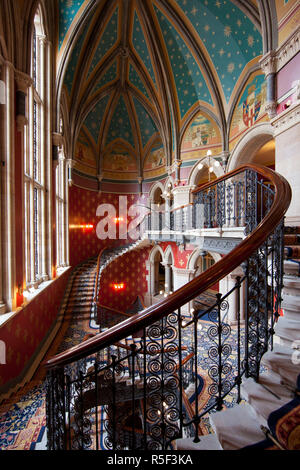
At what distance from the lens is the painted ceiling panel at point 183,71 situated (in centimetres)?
900

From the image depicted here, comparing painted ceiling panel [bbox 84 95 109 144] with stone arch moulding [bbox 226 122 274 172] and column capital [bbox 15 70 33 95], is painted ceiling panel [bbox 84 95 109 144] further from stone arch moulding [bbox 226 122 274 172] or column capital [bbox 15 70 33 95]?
column capital [bbox 15 70 33 95]

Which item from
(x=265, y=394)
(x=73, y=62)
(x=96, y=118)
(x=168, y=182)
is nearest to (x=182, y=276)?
(x=168, y=182)

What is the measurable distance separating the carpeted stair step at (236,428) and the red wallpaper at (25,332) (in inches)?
142

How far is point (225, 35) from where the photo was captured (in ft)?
24.9

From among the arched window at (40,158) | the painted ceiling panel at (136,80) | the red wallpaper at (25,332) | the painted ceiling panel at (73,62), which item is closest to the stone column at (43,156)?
the arched window at (40,158)

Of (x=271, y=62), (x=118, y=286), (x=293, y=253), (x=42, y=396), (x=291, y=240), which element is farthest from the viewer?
(x=118, y=286)

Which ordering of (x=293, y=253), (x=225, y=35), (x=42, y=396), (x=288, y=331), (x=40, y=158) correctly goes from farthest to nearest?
1. (x=225, y=35)
2. (x=40, y=158)
3. (x=42, y=396)
4. (x=293, y=253)
5. (x=288, y=331)

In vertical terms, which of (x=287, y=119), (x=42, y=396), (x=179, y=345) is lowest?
(x=42, y=396)

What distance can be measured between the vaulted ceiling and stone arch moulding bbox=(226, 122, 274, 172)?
1.46 meters

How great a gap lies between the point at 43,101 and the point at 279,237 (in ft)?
25.5

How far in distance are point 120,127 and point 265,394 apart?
50.3 feet

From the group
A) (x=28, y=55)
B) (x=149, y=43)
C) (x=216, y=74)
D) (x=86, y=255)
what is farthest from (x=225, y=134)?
(x=86, y=255)

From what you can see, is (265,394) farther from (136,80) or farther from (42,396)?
(136,80)

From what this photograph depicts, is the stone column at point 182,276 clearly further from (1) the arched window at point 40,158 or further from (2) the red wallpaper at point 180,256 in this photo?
(1) the arched window at point 40,158
